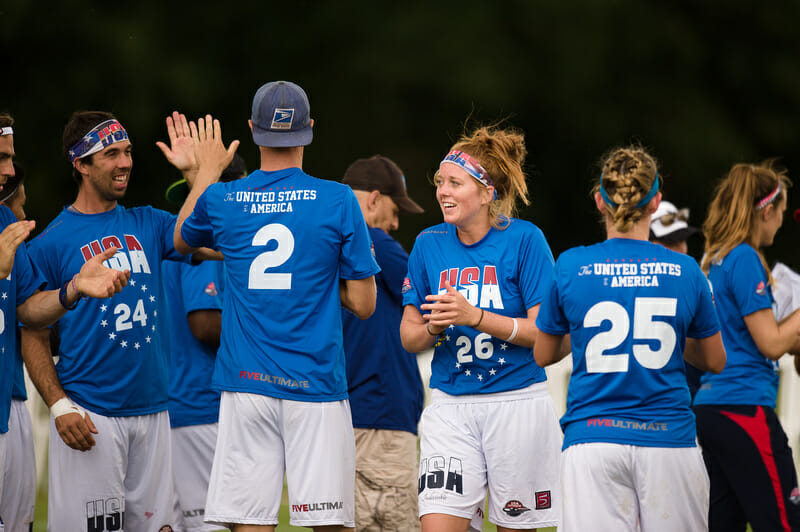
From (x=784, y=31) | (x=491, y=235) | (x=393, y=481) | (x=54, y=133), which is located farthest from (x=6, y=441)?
(x=784, y=31)

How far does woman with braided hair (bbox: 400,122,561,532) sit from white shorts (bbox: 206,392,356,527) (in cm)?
43

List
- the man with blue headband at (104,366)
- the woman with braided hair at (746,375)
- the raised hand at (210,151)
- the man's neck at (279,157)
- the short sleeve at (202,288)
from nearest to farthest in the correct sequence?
the man's neck at (279,157), the man with blue headband at (104,366), the raised hand at (210,151), the woman with braided hair at (746,375), the short sleeve at (202,288)

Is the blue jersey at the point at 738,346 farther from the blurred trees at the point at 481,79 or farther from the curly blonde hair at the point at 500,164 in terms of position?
the blurred trees at the point at 481,79

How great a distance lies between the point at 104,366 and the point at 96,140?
3.64 feet

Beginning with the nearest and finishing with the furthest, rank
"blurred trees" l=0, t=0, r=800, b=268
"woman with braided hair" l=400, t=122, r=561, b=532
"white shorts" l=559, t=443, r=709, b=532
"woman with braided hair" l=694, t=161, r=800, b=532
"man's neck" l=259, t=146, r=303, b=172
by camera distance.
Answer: "white shorts" l=559, t=443, r=709, b=532, "woman with braided hair" l=400, t=122, r=561, b=532, "man's neck" l=259, t=146, r=303, b=172, "woman with braided hair" l=694, t=161, r=800, b=532, "blurred trees" l=0, t=0, r=800, b=268

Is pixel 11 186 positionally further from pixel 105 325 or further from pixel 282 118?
pixel 282 118

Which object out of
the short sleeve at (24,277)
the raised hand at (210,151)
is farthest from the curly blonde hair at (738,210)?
the short sleeve at (24,277)

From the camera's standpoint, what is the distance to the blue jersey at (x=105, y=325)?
5230mm

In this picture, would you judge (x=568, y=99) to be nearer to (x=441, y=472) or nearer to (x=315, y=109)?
(x=315, y=109)

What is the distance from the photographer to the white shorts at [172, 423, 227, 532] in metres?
6.22

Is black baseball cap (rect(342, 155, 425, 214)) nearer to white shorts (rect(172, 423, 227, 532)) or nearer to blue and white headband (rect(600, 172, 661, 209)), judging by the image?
white shorts (rect(172, 423, 227, 532))

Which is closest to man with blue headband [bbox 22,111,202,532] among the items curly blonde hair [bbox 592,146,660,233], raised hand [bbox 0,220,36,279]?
raised hand [bbox 0,220,36,279]

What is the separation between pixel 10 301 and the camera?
4.98 metres

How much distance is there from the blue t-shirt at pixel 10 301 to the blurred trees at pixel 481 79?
10.2m
